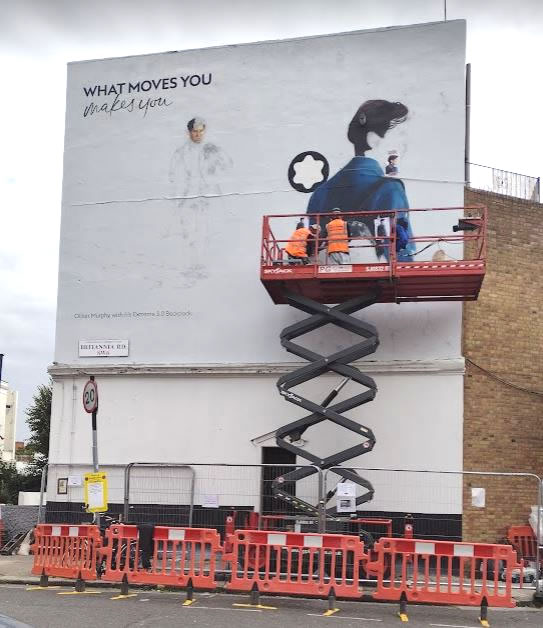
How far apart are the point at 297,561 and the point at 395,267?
18.0 feet

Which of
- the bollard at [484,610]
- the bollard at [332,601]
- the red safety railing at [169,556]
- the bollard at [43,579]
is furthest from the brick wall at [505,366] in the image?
the bollard at [43,579]

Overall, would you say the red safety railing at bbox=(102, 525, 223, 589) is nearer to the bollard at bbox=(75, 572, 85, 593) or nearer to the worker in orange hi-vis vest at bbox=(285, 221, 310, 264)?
the bollard at bbox=(75, 572, 85, 593)

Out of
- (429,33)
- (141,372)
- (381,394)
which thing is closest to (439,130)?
(429,33)

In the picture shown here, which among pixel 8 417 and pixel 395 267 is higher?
pixel 395 267

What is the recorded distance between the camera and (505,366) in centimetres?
1667

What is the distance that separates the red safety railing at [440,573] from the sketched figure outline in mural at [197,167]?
943 centimetres

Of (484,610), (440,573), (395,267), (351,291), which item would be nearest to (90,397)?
(351,291)

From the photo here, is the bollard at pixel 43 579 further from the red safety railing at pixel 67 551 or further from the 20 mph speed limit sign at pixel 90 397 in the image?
the 20 mph speed limit sign at pixel 90 397

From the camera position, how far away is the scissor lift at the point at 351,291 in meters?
14.8

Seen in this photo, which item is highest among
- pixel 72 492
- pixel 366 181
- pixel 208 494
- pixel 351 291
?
pixel 366 181

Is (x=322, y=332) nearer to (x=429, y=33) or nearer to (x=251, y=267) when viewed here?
(x=251, y=267)

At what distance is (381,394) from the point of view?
1661cm

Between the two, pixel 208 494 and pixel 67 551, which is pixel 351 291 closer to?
pixel 208 494

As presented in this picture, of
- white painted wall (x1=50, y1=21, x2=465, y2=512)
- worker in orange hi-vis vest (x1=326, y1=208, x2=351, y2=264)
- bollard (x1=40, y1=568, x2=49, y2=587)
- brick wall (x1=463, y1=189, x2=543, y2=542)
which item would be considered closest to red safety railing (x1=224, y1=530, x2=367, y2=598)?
bollard (x1=40, y1=568, x2=49, y2=587)
